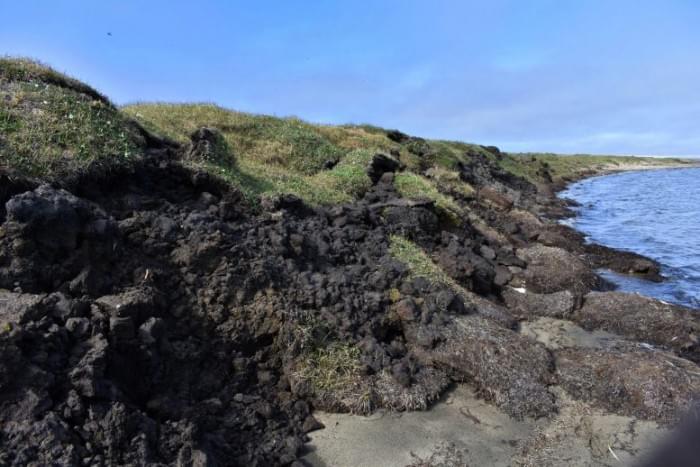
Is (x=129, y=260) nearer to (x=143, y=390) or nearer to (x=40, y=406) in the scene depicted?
(x=143, y=390)

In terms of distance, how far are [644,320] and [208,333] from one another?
Answer: 7285 mm

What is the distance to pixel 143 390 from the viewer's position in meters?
4.74

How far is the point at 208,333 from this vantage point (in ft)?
19.0

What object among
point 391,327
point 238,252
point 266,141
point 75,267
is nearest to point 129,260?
point 75,267

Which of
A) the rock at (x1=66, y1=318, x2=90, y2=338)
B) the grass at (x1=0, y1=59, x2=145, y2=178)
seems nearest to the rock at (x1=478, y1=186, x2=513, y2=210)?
the grass at (x1=0, y1=59, x2=145, y2=178)

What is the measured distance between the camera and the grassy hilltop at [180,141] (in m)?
6.93

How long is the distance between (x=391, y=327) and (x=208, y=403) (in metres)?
2.72

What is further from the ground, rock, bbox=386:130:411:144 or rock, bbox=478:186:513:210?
rock, bbox=386:130:411:144

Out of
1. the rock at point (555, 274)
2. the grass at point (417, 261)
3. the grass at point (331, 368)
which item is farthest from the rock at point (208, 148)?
the rock at point (555, 274)

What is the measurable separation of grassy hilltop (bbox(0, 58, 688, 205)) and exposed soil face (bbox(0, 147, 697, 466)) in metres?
0.59

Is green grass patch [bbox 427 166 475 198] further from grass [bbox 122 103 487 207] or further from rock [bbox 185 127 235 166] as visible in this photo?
rock [bbox 185 127 235 166]

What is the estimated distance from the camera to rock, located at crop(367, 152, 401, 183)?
47.2 ft

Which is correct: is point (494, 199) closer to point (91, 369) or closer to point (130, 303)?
point (130, 303)

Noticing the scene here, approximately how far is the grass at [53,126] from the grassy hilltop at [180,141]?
0.04ft
